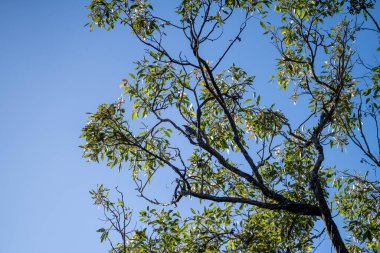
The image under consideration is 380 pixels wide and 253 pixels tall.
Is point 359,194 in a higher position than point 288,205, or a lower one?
higher

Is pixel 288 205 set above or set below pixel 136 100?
below

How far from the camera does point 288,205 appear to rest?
7098 mm

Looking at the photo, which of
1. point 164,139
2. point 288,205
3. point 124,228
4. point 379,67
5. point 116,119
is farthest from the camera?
point 164,139

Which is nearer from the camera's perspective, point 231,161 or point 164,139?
point 164,139

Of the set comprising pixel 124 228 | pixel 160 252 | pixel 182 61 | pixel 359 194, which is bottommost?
pixel 124 228

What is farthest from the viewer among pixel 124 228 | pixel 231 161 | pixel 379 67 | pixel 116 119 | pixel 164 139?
pixel 231 161

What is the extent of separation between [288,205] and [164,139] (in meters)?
3.44

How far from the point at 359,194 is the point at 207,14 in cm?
550

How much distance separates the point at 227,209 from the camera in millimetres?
8711

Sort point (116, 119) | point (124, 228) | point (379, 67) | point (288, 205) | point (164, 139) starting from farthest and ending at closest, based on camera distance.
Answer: point (164, 139) → point (116, 119) → point (379, 67) → point (288, 205) → point (124, 228)

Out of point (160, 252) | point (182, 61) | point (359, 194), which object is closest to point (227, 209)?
point (160, 252)

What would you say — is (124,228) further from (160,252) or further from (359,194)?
(359,194)

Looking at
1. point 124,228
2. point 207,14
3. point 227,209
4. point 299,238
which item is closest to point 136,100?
point 207,14

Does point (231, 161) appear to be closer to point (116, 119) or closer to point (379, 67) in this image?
point (116, 119)
